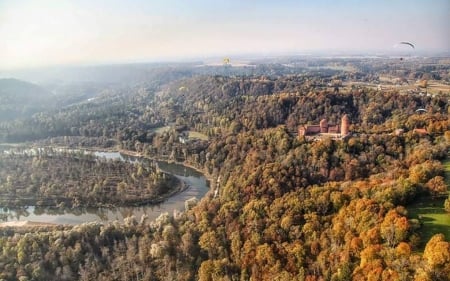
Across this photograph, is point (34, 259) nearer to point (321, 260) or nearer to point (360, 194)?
point (321, 260)

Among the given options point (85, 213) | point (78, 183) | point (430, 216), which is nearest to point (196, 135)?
point (78, 183)

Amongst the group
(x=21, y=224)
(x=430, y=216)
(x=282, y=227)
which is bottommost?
(x=21, y=224)

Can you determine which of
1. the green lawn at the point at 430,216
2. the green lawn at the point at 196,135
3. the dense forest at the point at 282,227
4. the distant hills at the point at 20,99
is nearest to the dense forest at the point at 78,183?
the dense forest at the point at 282,227

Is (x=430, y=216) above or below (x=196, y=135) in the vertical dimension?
above

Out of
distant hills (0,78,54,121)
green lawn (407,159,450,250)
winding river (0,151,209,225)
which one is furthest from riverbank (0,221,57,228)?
distant hills (0,78,54,121)

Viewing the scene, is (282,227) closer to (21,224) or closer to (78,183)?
(21,224)
